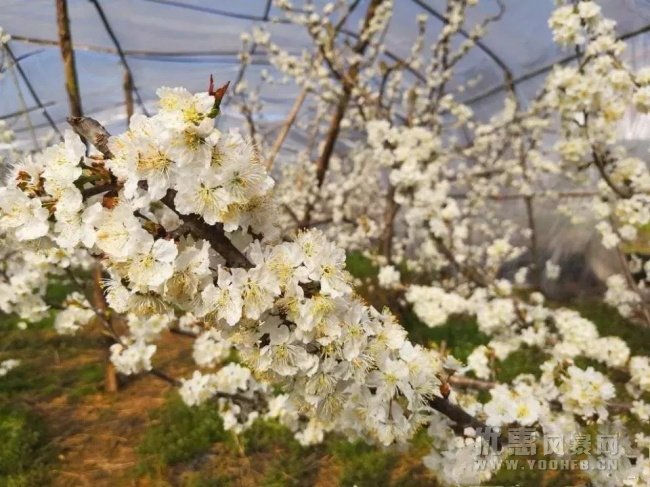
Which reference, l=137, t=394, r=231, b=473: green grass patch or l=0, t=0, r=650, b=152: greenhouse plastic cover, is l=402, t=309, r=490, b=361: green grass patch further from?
l=0, t=0, r=650, b=152: greenhouse plastic cover

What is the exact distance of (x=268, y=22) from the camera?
5605 millimetres

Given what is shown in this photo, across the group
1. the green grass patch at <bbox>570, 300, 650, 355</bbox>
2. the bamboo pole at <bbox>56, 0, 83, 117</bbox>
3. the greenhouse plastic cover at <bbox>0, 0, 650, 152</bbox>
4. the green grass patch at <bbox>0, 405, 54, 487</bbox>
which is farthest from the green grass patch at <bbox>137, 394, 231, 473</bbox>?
the green grass patch at <bbox>570, 300, 650, 355</bbox>

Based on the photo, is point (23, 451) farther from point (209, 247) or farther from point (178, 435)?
point (209, 247)

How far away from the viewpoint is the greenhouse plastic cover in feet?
16.0

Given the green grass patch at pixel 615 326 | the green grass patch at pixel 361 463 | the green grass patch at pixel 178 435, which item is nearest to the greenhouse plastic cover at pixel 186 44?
the green grass patch at pixel 615 326

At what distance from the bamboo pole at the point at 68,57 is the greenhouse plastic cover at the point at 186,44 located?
147cm

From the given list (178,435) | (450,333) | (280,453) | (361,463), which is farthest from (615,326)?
(178,435)

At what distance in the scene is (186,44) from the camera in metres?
5.61

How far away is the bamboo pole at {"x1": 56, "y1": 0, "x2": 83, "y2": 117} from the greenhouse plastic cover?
4.81 feet

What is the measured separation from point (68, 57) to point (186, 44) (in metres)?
2.29

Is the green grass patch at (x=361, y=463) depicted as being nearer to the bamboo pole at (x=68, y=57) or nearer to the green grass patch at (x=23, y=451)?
the green grass patch at (x=23, y=451)

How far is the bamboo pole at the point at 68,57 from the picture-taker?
3.41 metres

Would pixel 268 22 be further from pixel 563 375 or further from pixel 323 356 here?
pixel 323 356

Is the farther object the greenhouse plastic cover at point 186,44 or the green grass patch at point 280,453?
the greenhouse plastic cover at point 186,44
